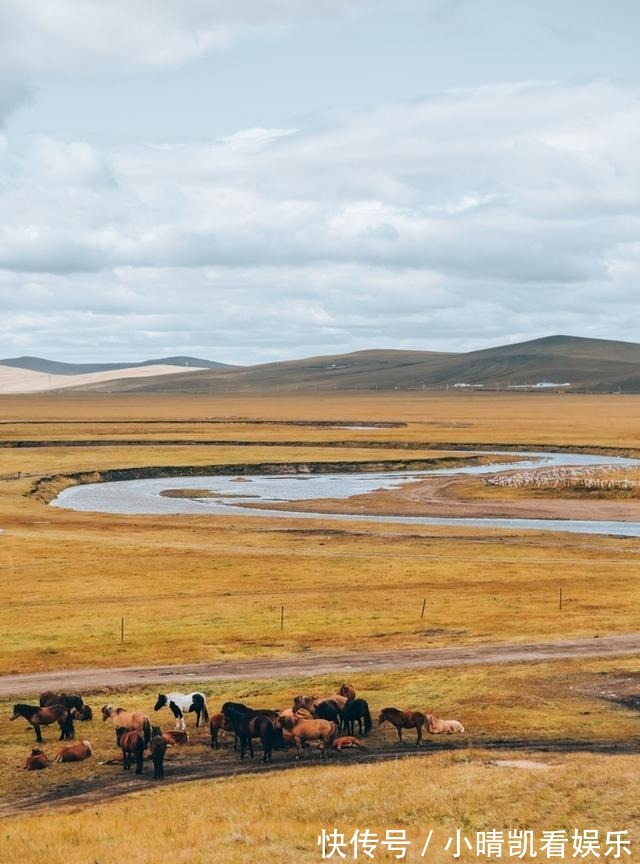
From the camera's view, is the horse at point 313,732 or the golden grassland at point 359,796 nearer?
the golden grassland at point 359,796

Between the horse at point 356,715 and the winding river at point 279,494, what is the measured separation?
190 ft

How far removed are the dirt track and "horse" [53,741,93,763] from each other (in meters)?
8.38

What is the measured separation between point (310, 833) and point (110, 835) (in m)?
4.30

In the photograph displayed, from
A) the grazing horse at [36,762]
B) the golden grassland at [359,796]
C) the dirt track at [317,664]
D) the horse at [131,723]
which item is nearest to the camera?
the golden grassland at [359,796]

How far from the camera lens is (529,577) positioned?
66562mm

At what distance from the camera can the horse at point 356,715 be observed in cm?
3409

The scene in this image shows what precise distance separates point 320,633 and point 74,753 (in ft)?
63.3

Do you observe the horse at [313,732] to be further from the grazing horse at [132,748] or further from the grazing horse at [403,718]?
the grazing horse at [132,748]

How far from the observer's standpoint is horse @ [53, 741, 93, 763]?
32188mm

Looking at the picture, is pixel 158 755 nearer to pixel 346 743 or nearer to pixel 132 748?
pixel 132 748

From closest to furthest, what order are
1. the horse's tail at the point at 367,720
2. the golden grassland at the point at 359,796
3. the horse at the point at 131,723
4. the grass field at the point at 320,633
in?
the golden grassland at the point at 359,796 → the grass field at the point at 320,633 → the horse at the point at 131,723 → the horse's tail at the point at 367,720

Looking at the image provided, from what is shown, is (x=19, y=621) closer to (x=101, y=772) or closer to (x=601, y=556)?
(x=101, y=772)

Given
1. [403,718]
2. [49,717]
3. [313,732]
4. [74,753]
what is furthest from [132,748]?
[403,718]

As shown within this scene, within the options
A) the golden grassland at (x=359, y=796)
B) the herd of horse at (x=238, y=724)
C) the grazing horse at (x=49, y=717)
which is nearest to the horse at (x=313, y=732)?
the herd of horse at (x=238, y=724)
